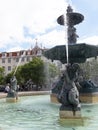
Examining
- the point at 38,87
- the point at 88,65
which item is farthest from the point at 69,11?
the point at 38,87

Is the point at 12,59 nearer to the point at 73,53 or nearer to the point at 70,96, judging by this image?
the point at 73,53

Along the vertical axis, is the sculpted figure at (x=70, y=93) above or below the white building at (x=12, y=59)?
below

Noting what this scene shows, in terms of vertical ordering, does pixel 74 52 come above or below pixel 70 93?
above

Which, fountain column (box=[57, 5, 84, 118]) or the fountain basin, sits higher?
the fountain basin

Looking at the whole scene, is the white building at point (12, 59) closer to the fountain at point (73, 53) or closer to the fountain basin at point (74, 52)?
the fountain at point (73, 53)

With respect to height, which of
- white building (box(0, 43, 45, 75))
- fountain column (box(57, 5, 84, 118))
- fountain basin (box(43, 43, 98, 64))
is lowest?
fountain column (box(57, 5, 84, 118))

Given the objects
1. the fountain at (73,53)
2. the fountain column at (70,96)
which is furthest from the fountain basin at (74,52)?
the fountain column at (70,96)

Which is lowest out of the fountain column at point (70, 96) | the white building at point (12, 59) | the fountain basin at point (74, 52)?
the fountain column at point (70, 96)

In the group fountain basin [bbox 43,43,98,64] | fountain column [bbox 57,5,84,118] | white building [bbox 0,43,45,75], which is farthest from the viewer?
white building [bbox 0,43,45,75]

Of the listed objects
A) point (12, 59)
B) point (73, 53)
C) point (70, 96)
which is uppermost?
point (12, 59)

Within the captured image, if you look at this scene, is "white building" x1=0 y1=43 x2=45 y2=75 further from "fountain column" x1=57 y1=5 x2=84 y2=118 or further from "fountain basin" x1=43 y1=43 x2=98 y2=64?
"fountain column" x1=57 y1=5 x2=84 y2=118

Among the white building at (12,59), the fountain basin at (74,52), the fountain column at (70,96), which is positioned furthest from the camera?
the white building at (12,59)

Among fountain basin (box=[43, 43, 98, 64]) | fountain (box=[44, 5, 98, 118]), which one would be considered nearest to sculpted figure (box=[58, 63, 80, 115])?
fountain (box=[44, 5, 98, 118])

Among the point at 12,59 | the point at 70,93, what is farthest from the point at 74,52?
the point at 12,59
